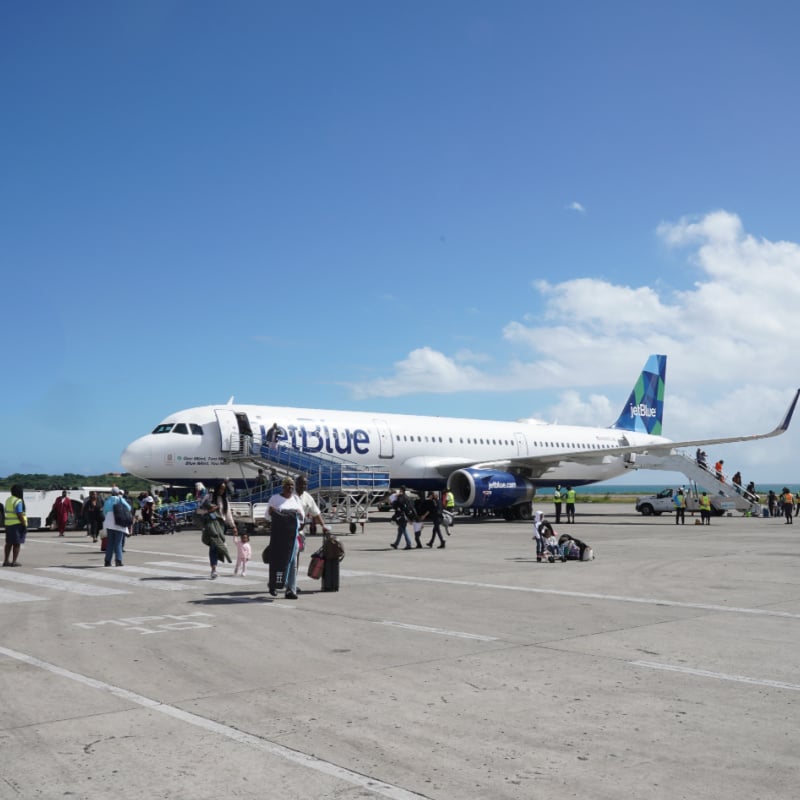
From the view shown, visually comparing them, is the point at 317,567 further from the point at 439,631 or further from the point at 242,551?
the point at 439,631

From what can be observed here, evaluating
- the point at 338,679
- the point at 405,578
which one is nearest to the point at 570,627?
the point at 338,679

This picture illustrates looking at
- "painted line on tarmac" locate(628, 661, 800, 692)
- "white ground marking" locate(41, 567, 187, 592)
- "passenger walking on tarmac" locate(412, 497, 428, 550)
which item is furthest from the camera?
"passenger walking on tarmac" locate(412, 497, 428, 550)

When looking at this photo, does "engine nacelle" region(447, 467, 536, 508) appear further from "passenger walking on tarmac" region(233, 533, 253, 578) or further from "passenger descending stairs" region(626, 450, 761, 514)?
"passenger walking on tarmac" region(233, 533, 253, 578)

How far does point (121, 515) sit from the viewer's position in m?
16.2

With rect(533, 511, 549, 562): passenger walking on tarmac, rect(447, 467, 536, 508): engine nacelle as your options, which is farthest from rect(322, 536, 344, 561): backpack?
rect(447, 467, 536, 508): engine nacelle

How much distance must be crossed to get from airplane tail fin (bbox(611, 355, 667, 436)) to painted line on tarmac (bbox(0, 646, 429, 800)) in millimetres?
46082

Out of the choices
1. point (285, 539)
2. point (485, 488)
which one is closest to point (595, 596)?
point (285, 539)

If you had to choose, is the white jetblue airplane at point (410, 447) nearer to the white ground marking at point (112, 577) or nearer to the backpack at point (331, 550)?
the white ground marking at point (112, 577)

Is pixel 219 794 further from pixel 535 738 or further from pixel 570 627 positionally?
pixel 570 627

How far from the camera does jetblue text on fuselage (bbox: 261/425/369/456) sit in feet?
102

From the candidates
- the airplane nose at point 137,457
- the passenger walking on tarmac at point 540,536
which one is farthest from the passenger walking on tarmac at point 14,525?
the airplane nose at point 137,457

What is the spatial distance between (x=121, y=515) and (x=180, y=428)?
13.6 meters

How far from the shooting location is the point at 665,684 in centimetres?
685

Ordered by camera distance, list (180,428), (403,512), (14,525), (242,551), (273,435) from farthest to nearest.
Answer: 1. (273,435)
2. (180,428)
3. (403,512)
4. (14,525)
5. (242,551)
